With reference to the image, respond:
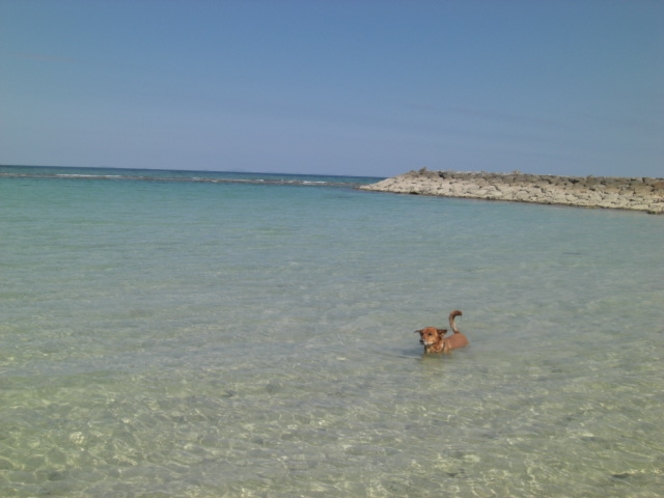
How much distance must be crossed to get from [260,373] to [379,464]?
1.65m

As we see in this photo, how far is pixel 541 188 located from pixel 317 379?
37.0 m

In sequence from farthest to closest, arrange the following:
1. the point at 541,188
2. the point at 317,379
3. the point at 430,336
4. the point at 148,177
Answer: the point at 148,177, the point at 541,188, the point at 430,336, the point at 317,379

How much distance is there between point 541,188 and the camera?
38.5m

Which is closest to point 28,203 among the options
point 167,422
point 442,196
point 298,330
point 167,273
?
point 167,273

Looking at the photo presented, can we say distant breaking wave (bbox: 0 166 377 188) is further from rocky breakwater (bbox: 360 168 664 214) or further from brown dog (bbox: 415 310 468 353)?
brown dog (bbox: 415 310 468 353)

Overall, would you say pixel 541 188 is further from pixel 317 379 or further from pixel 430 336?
pixel 317 379

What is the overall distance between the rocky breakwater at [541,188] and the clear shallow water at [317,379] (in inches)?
1001

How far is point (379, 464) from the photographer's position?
343 cm

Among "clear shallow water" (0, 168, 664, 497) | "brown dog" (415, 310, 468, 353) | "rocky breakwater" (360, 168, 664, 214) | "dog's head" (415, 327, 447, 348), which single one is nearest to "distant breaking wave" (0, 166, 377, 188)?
"rocky breakwater" (360, 168, 664, 214)

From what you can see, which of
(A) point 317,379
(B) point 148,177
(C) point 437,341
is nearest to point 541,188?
(C) point 437,341

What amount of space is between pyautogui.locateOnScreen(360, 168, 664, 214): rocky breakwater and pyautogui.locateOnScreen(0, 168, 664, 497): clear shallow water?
25416 mm

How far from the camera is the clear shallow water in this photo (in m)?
3.35

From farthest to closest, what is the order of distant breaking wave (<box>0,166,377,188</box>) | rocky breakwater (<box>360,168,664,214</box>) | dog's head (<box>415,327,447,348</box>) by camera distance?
distant breaking wave (<box>0,166,377,188</box>) → rocky breakwater (<box>360,168,664,214</box>) → dog's head (<box>415,327,447,348</box>)

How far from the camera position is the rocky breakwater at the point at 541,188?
33.0 m
